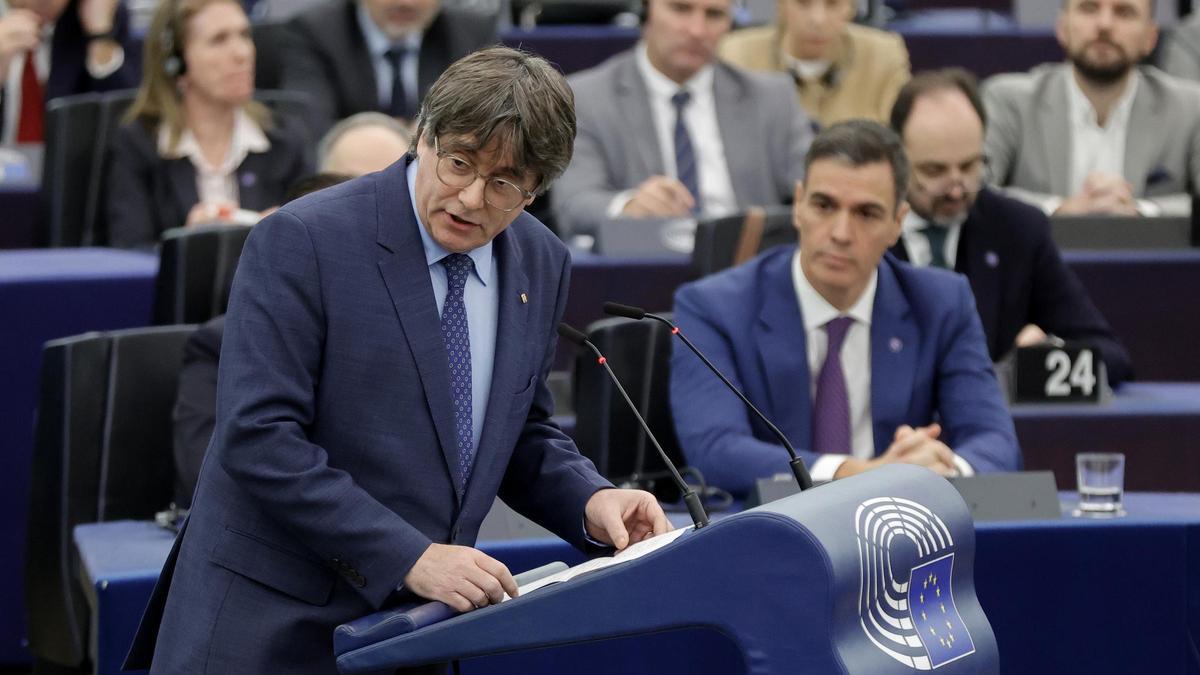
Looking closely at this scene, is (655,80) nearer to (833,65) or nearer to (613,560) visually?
(833,65)

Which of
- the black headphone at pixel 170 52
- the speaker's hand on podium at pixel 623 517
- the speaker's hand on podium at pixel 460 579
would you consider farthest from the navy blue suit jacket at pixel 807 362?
the black headphone at pixel 170 52

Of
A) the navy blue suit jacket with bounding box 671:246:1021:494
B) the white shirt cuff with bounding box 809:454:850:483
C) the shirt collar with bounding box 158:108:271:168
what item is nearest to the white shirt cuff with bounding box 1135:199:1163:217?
the navy blue suit jacket with bounding box 671:246:1021:494

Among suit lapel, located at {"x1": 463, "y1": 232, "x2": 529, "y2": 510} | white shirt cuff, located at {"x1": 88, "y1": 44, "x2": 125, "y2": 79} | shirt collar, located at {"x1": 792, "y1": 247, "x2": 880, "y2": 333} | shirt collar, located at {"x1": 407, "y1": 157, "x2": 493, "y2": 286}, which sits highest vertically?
shirt collar, located at {"x1": 407, "y1": 157, "x2": 493, "y2": 286}

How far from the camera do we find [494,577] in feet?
6.45

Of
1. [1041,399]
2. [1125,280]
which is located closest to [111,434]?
[1041,399]

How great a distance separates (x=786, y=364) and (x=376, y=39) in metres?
2.70

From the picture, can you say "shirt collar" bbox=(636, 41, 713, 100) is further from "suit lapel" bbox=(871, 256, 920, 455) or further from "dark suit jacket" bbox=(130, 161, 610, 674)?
"dark suit jacket" bbox=(130, 161, 610, 674)

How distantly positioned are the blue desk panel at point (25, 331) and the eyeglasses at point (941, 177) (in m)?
1.72

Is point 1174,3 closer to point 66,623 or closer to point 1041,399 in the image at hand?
point 1041,399

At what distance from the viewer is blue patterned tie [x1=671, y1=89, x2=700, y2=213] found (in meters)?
5.39

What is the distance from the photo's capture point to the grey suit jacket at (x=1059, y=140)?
5.69 metres

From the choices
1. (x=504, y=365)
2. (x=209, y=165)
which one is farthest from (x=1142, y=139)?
(x=504, y=365)

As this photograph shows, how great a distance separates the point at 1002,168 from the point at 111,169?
8.32 ft

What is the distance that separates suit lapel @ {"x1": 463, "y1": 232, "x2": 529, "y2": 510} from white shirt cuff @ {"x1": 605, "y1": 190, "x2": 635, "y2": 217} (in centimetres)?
279
